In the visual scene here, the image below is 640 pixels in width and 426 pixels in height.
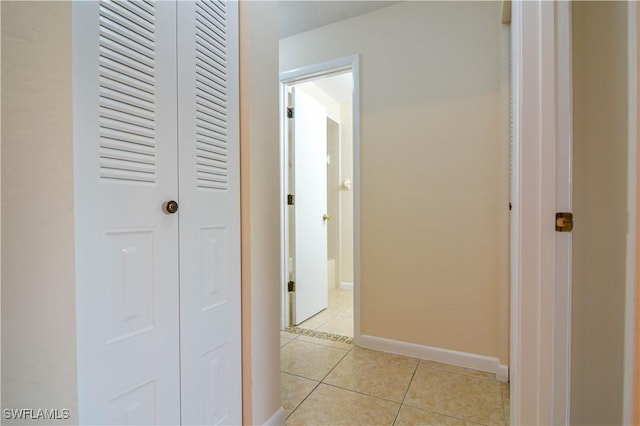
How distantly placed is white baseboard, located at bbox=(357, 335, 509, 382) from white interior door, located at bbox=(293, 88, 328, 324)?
0.76 m

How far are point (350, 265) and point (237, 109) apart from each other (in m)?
3.22

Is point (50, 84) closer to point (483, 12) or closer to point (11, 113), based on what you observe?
point (11, 113)

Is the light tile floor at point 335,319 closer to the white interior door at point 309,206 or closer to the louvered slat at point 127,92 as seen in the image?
the white interior door at point 309,206

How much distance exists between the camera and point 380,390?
167cm

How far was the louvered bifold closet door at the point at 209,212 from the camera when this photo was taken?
97cm

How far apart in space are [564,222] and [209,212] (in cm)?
114

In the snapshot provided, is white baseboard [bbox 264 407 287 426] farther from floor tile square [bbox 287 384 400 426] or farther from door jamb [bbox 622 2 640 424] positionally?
door jamb [bbox 622 2 640 424]

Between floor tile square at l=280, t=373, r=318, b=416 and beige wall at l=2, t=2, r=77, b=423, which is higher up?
beige wall at l=2, t=2, r=77, b=423

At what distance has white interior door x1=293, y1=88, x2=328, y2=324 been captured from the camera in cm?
265

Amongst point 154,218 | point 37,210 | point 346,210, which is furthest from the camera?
point 346,210

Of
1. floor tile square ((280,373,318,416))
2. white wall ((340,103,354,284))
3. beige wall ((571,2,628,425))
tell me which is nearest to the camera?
beige wall ((571,2,628,425))

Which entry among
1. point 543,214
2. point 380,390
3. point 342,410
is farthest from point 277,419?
point 543,214

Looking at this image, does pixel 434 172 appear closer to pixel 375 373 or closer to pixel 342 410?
pixel 375 373

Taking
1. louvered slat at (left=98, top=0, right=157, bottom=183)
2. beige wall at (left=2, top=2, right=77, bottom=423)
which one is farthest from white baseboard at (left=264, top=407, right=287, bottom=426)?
louvered slat at (left=98, top=0, right=157, bottom=183)
